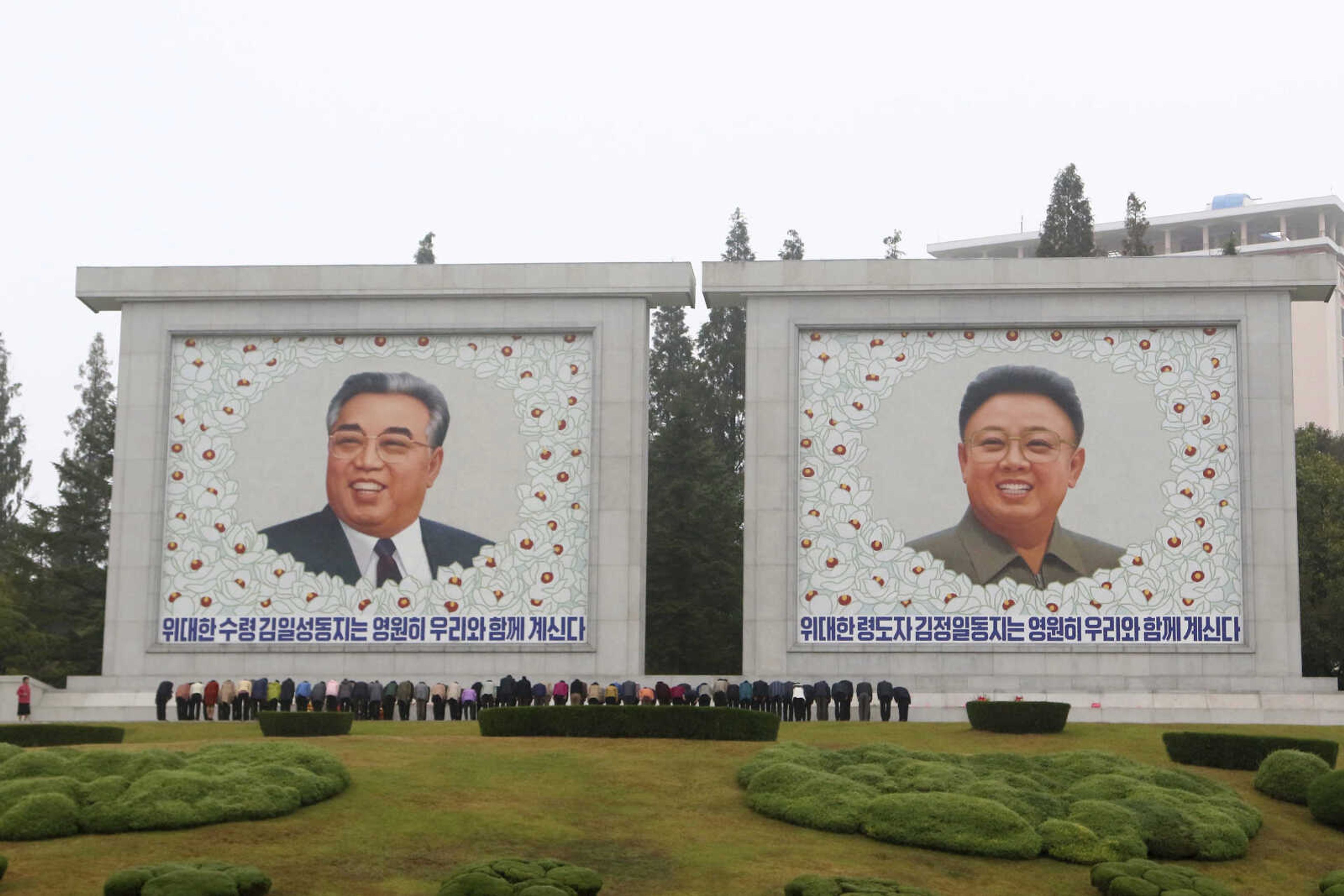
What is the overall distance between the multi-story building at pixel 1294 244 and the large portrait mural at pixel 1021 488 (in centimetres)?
4652

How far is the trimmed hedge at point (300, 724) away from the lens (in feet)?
73.5

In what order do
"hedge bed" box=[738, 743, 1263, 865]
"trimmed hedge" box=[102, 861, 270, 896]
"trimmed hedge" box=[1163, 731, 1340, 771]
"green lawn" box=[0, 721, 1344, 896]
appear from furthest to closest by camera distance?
"trimmed hedge" box=[1163, 731, 1340, 771] → "hedge bed" box=[738, 743, 1263, 865] → "green lawn" box=[0, 721, 1344, 896] → "trimmed hedge" box=[102, 861, 270, 896]

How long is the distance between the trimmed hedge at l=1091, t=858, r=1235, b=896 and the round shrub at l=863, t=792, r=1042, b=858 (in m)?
0.92

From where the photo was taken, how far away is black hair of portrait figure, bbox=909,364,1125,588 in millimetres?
32844

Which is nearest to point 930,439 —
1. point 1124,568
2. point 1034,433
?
point 1034,433

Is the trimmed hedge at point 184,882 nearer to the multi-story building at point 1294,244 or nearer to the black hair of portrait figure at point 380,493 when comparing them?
the black hair of portrait figure at point 380,493

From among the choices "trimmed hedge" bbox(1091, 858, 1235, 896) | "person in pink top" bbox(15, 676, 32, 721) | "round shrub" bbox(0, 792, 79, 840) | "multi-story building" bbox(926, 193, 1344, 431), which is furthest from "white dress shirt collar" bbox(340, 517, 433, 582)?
"multi-story building" bbox(926, 193, 1344, 431)

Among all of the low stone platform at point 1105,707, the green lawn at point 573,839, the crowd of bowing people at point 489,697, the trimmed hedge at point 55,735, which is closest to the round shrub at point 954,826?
the green lawn at point 573,839

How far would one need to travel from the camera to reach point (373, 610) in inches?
1325

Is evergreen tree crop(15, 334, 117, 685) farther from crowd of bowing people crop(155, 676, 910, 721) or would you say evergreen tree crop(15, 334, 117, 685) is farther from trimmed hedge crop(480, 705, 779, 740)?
trimmed hedge crop(480, 705, 779, 740)

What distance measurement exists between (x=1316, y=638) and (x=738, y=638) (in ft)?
51.0

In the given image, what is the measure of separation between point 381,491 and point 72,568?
54.7ft

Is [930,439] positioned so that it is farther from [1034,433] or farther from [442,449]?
[442,449]

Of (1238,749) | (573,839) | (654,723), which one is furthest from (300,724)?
(1238,749)
